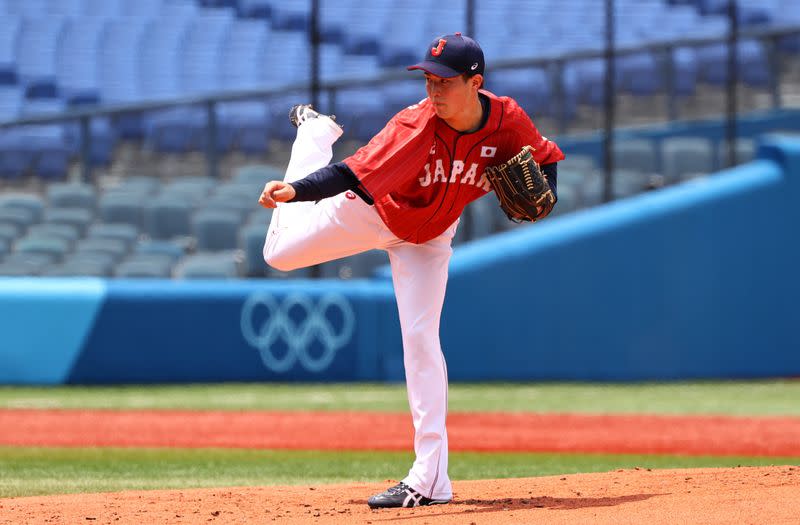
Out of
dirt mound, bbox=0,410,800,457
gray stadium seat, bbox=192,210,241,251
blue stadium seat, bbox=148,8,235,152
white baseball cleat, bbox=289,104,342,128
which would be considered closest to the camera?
white baseball cleat, bbox=289,104,342,128

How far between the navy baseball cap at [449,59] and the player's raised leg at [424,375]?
688mm

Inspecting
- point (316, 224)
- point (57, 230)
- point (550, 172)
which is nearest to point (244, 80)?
point (57, 230)

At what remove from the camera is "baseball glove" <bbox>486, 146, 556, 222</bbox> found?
16.3 feet

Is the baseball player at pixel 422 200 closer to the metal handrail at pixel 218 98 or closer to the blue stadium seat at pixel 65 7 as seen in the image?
the metal handrail at pixel 218 98

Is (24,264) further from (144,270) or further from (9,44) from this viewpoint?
(9,44)

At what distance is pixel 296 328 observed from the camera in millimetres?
11625

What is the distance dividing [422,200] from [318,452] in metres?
3.25

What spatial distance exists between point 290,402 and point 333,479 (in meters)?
3.94

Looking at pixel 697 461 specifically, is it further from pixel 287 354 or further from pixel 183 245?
pixel 183 245

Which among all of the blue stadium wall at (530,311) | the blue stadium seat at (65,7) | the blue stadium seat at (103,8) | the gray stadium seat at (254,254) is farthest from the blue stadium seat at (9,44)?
the blue stadium wall at (530,311)

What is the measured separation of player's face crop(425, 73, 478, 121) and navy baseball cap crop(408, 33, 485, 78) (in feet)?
0.11

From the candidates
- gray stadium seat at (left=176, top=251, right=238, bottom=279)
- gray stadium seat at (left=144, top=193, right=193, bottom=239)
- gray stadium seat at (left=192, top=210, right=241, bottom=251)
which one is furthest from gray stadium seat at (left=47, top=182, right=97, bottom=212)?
gray stadium seat at (left=176, top=251, right=238, bottom=279)

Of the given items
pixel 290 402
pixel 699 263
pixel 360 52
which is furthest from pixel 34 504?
pixel 360 52

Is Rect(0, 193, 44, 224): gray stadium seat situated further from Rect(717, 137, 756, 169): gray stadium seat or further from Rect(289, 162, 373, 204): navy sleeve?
Rect(289, 162, 373, 204): navy sleeve
